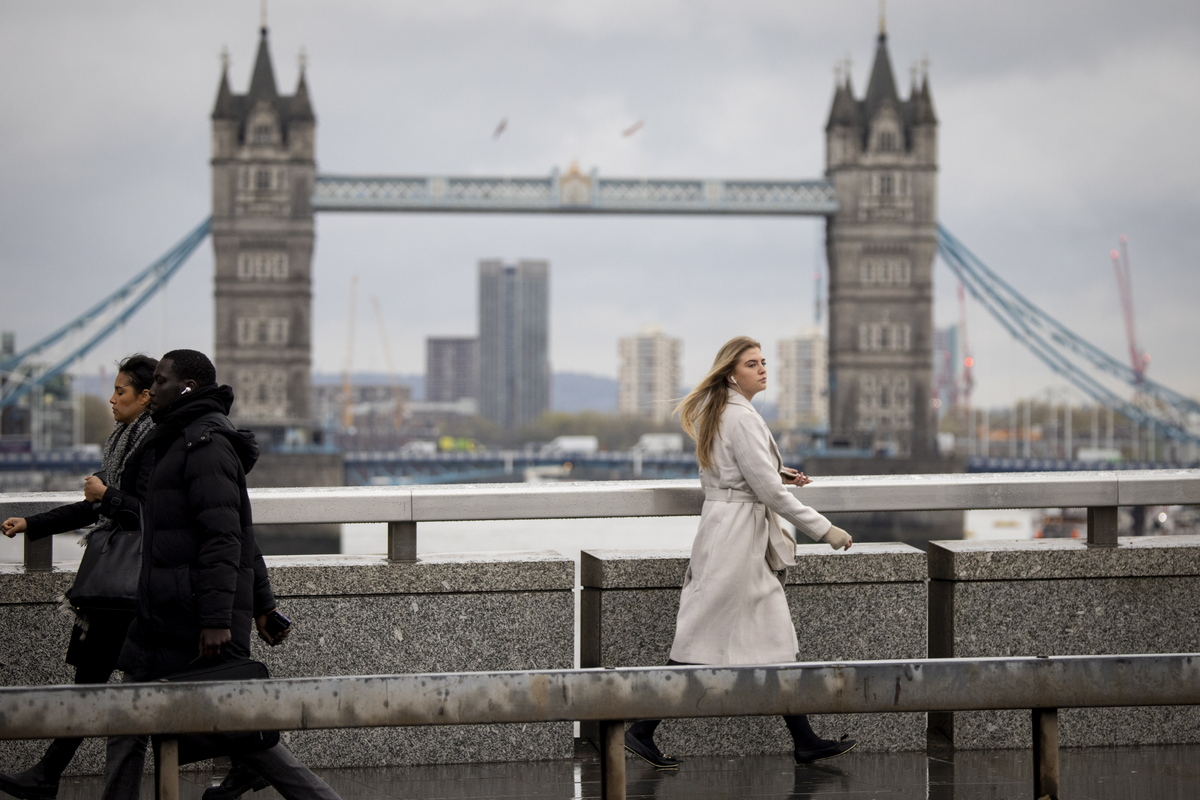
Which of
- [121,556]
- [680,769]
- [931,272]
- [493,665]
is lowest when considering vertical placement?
[680,769]

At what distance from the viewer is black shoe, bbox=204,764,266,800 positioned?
2.89m

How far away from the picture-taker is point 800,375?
148 meters

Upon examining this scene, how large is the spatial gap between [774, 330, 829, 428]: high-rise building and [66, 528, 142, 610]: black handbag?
127 metres

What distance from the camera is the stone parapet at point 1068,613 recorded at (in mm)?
3816

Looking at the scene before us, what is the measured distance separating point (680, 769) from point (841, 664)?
1.35 meters

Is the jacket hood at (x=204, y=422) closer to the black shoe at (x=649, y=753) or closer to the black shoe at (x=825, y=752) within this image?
the black shoe at (x=649, y=753)

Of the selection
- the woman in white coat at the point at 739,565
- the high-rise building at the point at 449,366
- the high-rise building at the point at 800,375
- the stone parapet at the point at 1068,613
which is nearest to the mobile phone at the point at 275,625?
the woman in white coat at the point at 739,565

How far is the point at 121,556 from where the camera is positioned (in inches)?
119

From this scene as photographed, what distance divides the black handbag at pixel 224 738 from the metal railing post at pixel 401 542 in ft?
2.92

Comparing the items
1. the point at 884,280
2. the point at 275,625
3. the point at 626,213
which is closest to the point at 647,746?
the point at 275,625

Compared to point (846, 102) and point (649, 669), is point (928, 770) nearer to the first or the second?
point (649, 669)

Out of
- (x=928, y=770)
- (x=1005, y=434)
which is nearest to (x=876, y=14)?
(x=1005, y=434)

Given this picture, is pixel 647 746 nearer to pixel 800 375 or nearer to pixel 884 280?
pixel 884 280

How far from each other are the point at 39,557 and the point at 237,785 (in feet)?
3.09
